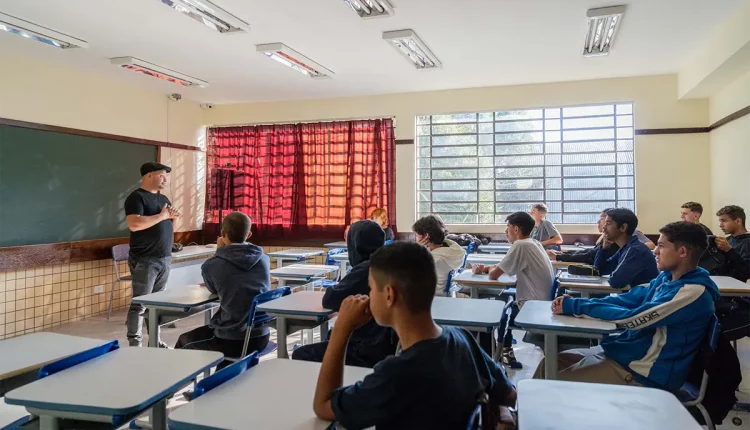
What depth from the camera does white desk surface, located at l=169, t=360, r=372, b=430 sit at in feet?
3.91

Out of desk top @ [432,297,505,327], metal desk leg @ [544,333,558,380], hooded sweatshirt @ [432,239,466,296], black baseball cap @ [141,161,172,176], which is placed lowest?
metal desk leg @ [544,333,558,380]

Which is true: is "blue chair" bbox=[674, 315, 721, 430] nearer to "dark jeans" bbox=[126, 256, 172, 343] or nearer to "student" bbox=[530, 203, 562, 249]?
"dark jeans" bbox=[126, 256, 172, 343]

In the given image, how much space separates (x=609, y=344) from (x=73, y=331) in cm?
492

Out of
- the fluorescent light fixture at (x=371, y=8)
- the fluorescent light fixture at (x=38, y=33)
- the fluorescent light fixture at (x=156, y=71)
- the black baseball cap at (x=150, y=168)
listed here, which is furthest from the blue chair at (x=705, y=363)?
the fluorescent light fixture at (x=156, y=71)

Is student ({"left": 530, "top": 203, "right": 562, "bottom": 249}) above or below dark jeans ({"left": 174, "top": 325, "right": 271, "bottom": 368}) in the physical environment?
above

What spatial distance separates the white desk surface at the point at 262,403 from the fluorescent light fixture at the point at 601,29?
354 centimetres

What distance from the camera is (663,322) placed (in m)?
1.89

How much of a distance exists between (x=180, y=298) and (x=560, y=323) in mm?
2155

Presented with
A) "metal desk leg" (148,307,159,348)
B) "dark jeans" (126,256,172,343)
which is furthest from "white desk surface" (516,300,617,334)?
"dark jeans" (126,256,172,343)

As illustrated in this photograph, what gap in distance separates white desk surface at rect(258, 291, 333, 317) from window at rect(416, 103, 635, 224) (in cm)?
410

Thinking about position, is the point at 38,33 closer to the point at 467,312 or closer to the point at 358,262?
the point at 358,262

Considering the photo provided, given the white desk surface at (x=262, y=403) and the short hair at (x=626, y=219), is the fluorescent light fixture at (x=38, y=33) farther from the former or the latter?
the short hair at (x=626, y=219)

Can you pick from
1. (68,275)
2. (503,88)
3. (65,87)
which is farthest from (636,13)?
(68,275)

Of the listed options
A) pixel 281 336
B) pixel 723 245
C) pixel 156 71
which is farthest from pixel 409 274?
pixel 156 71
